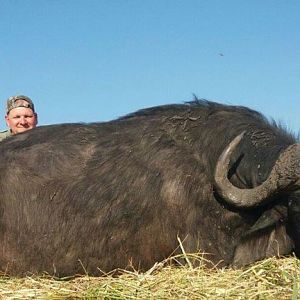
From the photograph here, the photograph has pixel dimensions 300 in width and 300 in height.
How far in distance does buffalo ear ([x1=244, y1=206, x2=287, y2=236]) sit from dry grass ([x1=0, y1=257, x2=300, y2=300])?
37 centimetres

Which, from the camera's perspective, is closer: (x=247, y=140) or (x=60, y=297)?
(x=60, y=297)

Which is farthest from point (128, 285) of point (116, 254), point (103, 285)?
point (116, 254)

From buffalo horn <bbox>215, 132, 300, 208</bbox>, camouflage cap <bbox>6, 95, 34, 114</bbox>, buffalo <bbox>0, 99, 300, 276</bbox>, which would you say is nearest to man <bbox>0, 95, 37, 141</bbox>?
camouflage cap <bbox>6, 95, 34, 114</bbox>

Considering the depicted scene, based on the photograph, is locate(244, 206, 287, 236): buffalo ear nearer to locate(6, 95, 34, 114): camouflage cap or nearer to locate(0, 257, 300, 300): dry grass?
locate(0, 257, 300, 300): dry grass

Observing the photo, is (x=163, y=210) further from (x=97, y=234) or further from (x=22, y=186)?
(x=22, y=186)

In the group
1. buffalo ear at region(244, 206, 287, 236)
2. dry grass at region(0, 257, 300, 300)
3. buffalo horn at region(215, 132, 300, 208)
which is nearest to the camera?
dry grass at region(0, 257, 300, 300)

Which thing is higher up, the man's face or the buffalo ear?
the man's face

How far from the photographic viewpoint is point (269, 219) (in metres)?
5.95

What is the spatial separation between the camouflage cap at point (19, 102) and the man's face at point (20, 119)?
0.21 ft

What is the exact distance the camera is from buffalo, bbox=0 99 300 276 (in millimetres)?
5941

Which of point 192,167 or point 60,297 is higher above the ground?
point 192,167

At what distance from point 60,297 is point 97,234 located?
1265 mm

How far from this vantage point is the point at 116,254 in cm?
604

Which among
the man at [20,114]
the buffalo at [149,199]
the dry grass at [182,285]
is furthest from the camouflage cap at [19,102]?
the dry grass at [182,285]
